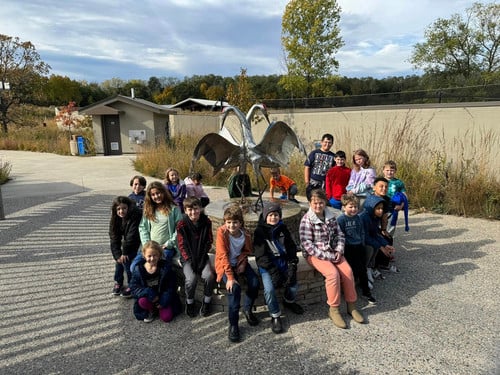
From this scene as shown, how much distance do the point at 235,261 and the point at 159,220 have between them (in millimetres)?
1038

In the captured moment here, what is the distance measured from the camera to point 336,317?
3258mm

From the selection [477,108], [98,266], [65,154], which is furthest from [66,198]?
[65,154]

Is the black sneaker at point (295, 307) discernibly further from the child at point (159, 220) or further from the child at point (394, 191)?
the child at point (394, 191)

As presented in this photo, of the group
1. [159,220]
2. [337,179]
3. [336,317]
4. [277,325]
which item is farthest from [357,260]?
[159,220]

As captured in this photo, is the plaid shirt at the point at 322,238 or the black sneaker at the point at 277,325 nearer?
the black sneaker at the point at 277,325

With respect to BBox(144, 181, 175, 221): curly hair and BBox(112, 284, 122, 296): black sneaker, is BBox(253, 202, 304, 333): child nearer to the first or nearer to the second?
BBox(144, 181, 175, 221): curly hair

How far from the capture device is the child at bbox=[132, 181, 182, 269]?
12.2ft

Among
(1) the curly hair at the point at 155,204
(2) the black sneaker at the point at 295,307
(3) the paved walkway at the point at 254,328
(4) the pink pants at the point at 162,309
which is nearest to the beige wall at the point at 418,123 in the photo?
(3) the paved walkway at the point at 254,328

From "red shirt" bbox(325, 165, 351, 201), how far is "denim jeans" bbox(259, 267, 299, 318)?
202 cm

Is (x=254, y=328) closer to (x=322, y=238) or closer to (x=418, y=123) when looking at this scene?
(x=322, y=238)

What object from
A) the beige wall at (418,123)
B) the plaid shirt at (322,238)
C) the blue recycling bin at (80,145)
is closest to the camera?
the plaid shirt at (322,238)

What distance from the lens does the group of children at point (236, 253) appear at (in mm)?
3295

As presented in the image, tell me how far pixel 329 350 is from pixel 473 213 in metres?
5.48

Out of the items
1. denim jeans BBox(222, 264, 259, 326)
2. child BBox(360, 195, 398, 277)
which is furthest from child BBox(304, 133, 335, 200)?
denim jeans BBox(222, 264, 259, 326)
